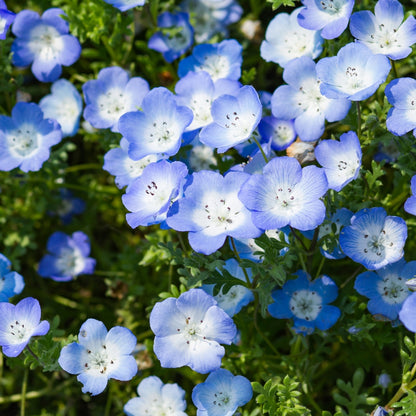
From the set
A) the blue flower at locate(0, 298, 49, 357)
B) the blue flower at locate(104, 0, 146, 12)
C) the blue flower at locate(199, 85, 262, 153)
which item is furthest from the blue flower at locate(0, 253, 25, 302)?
the blue flower at locate(104, 0, 146, 12)

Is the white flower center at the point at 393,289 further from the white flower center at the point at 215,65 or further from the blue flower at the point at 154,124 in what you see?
the white flower center at the point at 215,65

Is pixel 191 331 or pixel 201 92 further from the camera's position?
pixel 201 92

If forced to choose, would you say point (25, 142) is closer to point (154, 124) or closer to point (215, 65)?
point (154, 124)

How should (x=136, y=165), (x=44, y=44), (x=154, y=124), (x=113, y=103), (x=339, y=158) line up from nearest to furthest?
(x=339, y=158)
(x=154, y=124)
(x=136, y=165)
(x=113, y=103)
(x=44, y=44)

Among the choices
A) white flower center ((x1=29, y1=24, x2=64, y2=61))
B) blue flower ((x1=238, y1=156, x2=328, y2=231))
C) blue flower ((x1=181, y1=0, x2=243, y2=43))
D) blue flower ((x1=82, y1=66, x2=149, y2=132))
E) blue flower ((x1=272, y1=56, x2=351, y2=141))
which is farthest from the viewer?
blue flower ((x1=181, y1=0, x2=243, y2=43))

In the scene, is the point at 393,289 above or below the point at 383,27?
below

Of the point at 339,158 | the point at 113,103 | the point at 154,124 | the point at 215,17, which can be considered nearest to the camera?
the point at 339,158

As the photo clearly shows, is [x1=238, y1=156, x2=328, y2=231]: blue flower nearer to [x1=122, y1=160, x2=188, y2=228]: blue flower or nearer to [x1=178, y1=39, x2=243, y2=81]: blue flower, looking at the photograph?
[x1=122, y1=160, x2=188, y2=228]: blue flower

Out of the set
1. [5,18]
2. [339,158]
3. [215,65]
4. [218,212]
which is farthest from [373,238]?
[5,18]
